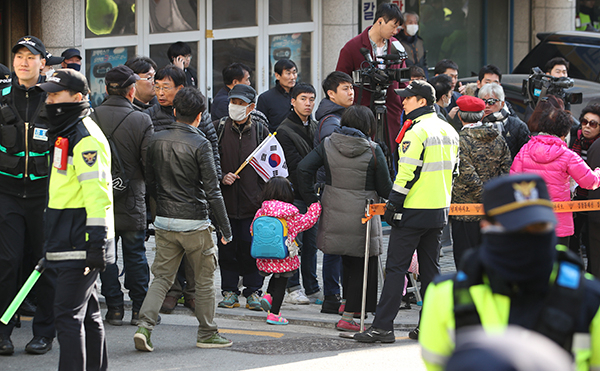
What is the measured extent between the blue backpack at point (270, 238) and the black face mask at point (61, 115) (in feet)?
7.10

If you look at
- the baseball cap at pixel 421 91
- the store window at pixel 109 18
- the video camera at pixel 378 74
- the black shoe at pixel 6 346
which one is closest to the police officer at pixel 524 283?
the baseball cap at pixel 421 91

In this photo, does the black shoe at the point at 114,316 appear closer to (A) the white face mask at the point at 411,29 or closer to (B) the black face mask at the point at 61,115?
(B) the black face mask at the point at 61,115

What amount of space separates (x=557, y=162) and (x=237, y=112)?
286cm

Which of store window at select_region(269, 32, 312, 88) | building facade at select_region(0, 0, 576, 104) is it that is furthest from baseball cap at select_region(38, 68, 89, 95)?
store window at select_region(269, 32, 312, 88)

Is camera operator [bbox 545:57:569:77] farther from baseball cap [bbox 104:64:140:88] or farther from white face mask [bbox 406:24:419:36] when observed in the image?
baseball cap [bbox 104:64:140:88]

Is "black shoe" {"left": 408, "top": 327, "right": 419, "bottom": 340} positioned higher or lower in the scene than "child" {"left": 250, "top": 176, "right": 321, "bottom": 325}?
lower

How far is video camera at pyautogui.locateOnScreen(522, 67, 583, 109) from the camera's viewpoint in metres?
8.74

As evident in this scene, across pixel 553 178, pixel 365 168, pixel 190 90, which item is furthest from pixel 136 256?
pixel 553 178

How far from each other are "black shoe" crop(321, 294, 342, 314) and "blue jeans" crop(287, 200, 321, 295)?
1.51 feet

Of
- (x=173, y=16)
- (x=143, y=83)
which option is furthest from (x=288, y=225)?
(x=173, y=16)

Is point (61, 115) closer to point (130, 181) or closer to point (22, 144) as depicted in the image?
point (22, 144)

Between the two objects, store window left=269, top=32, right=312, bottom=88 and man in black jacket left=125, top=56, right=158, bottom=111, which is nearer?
man in black jacket left=125, top=56, right=158, bottom=111

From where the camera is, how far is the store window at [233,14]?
14.0m

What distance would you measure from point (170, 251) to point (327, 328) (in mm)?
1636
